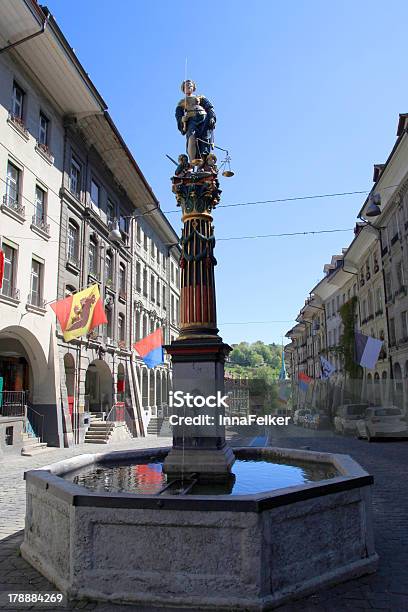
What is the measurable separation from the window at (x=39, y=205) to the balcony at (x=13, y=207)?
58.5 inches

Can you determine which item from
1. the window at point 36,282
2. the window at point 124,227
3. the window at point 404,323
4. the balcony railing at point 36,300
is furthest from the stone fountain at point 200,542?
the window at point 124,227

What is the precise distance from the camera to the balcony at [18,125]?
771 inches

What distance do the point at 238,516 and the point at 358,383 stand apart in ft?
123

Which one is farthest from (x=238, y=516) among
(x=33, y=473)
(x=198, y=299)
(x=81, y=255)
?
(x=81, y=255)

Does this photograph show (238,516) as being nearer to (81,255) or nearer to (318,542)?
(318,542)

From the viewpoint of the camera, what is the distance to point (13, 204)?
19.8 m

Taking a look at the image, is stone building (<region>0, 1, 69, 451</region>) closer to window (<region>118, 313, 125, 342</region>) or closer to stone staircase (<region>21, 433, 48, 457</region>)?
stone staircase (<region>21, 433, 48, 457</region>)

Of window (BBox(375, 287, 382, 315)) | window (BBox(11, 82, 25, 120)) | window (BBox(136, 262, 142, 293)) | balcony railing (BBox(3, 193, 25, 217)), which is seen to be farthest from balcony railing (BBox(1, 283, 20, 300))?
window (BBox(375, 287, 382, 315))

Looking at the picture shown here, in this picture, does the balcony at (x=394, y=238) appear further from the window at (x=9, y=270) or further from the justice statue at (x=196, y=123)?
the justice statue at (x=196, y=123)

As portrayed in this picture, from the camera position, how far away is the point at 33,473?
6.20 m

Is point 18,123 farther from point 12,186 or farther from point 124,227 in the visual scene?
point 124,227

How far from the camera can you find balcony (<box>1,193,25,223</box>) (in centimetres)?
1898

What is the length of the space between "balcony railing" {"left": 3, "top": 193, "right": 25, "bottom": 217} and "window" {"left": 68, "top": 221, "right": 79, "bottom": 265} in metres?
5.08

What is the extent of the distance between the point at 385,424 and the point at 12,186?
19.6 m
